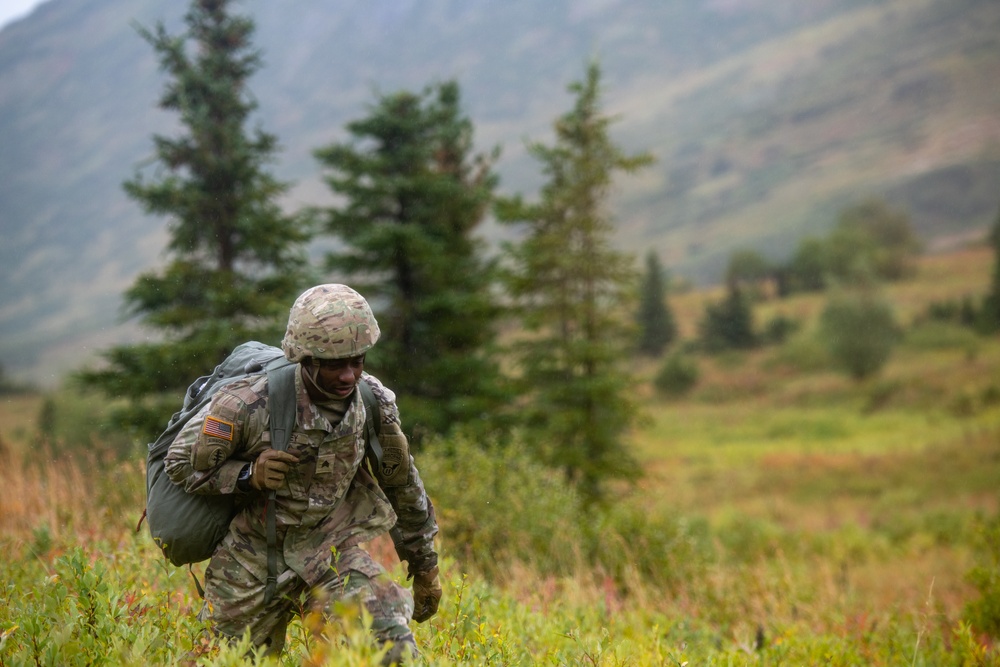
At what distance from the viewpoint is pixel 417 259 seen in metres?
16.6

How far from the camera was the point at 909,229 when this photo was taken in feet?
284

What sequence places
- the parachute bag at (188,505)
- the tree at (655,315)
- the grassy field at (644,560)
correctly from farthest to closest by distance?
the tree at (655,315) → the grassy field at (644,560) → the parachute bag at (188,505)

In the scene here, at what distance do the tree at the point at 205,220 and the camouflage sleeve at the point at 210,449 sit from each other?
10911 millimetres

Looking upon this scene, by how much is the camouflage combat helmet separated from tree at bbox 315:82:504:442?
13.3 metres

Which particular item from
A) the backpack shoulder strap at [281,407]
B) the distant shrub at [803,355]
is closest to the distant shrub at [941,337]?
the distant shrub at [803,355]

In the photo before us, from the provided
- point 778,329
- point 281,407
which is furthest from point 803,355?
point 281,407

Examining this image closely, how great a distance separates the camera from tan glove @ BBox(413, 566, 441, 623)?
3.50m

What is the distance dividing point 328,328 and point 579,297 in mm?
13675

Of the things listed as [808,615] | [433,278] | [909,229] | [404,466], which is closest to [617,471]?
[433,278]

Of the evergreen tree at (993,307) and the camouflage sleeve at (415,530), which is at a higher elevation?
the camouflage sleeve at (415,530)

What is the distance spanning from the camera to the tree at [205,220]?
46.8 ft

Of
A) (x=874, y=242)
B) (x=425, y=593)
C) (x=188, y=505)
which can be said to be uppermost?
(x=874, y=242)

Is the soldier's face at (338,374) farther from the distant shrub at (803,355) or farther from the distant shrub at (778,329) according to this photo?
the distant shrub at (778,329)

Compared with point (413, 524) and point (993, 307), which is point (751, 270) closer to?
point (993, 307)
